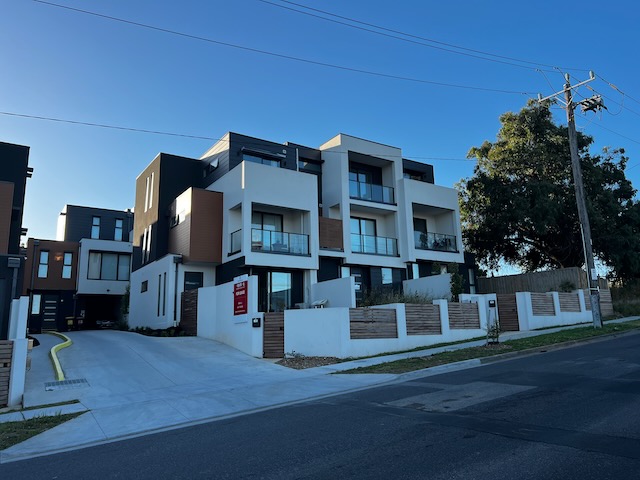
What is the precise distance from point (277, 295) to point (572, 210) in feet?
64.0

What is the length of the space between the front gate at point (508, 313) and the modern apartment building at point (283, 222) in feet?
20.2

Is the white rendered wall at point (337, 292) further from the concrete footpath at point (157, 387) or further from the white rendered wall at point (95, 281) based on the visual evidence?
the white rendered wall at point (95, 281)

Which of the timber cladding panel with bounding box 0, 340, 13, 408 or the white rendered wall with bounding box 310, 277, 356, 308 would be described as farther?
the white rendered wall with bounding box 310, 277, 356, 308

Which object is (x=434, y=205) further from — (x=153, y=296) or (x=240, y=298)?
(x=153, y=296)

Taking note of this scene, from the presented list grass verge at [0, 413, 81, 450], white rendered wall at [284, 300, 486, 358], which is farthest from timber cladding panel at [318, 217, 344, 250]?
grass verge at [0, 413, 81, 450]

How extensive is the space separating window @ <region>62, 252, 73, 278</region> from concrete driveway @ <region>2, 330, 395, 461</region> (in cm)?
2083

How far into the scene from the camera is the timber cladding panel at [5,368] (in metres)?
10.1

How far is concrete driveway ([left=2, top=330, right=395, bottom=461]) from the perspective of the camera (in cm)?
809

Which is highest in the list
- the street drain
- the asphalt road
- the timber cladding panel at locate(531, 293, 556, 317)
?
the timber cladding panel at locate(531, 293, 556, 317)

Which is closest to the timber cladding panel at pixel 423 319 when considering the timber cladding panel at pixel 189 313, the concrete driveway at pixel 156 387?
the concrete driveway at pixel 156 387

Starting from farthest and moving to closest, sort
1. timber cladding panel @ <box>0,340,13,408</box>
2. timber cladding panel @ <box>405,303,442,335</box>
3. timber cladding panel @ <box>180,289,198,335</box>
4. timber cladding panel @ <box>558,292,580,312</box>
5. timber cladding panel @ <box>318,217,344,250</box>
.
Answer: timber cladding panel @ <box>318,217,344,250</box>
timber cladding panel @ <box>558,292,580,312</box>
timber cladding panel @ <box>180,289,198,335</box>
timber cladding panel @ <box>405,303,442,335</box>
timber cladding panel @ <box>0,340,13,408</box>

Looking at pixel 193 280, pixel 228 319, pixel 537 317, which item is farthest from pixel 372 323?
pixel 193 280

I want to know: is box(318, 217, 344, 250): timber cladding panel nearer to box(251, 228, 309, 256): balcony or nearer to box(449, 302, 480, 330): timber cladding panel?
box(251, 228, 309, 256): balcony

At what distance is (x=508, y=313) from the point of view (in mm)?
21250
